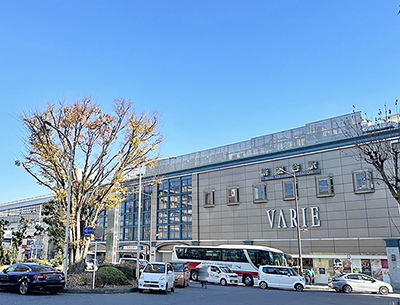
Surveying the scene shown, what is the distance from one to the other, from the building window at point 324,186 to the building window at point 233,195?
9913 millimetres

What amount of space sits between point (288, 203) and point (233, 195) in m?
7.33

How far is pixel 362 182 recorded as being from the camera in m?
33.6

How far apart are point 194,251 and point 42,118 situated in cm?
1912

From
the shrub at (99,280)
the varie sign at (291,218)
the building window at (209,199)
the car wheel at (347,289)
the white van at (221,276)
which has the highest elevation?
the building window at (209,199)

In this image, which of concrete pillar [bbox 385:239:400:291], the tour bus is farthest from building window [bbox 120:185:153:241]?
concrete pillar [bbox 385:239:400:291]

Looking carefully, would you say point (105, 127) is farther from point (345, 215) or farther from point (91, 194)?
point (345, 215)

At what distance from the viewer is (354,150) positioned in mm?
34344

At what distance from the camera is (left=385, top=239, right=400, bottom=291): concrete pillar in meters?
29.5

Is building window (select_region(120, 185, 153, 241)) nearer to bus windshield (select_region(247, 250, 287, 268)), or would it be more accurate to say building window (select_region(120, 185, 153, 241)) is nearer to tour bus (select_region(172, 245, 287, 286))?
tour bus (select_region(172, 245, 287, 286))

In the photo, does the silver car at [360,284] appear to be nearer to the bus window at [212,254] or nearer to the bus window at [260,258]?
the bus window at [260,258]

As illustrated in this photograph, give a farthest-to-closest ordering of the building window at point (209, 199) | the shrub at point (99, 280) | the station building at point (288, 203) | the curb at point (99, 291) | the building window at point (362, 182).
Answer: the building window at point (209, 199) < the building window at point (362, 182) < the station building at point (288, 203) < the shrub at point (99, 280) < the curb at point (99, 291)

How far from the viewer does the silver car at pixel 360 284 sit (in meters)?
23.8

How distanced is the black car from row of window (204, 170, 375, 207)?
21102mm

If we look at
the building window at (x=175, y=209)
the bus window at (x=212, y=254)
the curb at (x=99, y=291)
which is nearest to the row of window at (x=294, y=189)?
the building window at (x=175, y=209)
